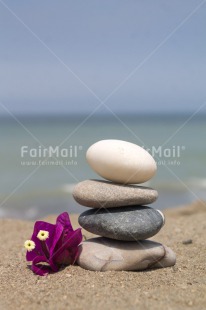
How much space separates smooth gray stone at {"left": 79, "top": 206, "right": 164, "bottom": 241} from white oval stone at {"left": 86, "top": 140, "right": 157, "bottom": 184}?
35 cm

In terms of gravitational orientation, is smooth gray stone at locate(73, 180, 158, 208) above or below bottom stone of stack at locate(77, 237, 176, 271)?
above

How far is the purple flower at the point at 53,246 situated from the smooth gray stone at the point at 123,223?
0.65 ft

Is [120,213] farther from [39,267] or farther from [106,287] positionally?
[39,267]

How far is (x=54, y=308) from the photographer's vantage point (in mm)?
4004

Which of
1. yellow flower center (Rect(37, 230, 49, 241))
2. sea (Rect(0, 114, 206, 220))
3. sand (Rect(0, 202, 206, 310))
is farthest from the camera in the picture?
sea (Rect(0, 114, 206, 220))

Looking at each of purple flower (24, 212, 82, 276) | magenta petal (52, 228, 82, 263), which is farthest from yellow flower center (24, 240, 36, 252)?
magenta petal (52, 228, 82, 263)

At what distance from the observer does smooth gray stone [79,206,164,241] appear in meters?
5.08

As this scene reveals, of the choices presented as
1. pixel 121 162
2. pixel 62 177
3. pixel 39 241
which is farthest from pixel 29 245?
pixel 62 177

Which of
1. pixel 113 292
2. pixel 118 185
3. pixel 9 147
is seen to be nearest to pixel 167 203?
pixel 118 185

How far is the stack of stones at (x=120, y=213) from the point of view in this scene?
5.09 metres

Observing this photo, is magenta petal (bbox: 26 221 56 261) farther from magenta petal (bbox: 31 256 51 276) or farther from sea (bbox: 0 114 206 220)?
sea (bbox: 0 114 206 220)

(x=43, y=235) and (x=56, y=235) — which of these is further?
(x=56, y=235)

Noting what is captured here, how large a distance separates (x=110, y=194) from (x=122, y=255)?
25.3 inches

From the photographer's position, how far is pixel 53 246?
202 inches
